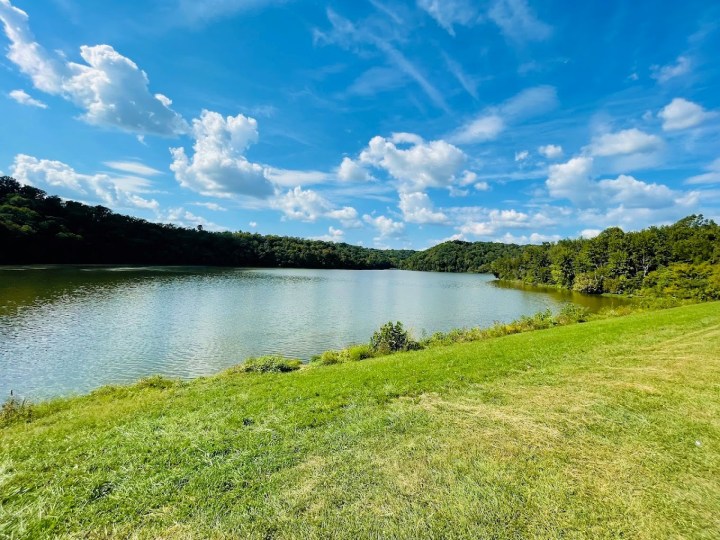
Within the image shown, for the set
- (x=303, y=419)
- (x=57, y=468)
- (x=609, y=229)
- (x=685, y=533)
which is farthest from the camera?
(x=609, y=229)

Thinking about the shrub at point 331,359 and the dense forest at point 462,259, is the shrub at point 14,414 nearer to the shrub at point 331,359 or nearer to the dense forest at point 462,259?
the shrub at point 331,359

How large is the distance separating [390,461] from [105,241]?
11255 centimetres

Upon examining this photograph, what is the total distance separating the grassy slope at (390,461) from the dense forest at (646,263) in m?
42.7

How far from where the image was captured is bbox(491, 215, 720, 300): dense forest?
40.3 meters

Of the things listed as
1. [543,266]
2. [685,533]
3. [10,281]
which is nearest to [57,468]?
[685,533]

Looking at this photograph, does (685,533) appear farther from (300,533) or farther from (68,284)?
(68,284)

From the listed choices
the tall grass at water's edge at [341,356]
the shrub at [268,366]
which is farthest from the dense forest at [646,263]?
the shrub at [268,366]

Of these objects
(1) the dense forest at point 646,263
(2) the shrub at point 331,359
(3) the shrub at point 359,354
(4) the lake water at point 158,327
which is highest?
(1) the dense forest at point 646,263

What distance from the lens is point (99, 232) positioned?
92.2 metres

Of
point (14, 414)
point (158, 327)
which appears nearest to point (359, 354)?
point (14, 414)

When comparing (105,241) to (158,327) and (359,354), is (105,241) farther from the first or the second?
(359,354)

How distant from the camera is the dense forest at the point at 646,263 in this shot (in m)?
40.3

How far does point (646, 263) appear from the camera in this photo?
206ft

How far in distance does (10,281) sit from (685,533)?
186 feet
